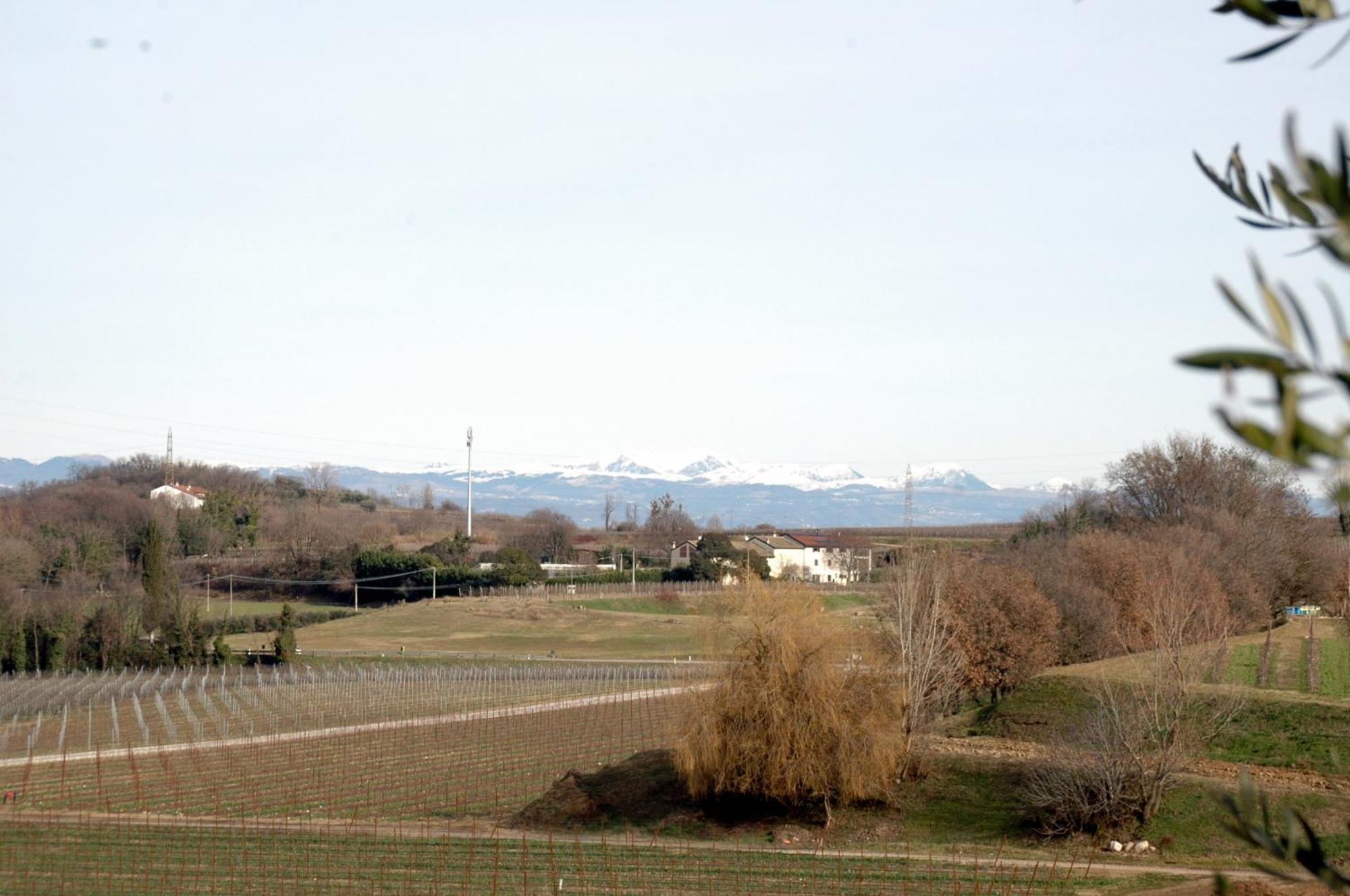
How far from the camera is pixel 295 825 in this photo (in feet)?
86.6

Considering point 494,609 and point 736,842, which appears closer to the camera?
point 736,842

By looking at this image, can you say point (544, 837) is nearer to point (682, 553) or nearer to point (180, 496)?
point (682, 553)

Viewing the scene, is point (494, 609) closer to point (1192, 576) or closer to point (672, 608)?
point (672, 608)

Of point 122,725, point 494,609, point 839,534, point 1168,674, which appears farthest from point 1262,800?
point 839,534

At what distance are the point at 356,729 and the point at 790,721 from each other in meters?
21.7

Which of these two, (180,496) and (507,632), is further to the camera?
→ (180,496)

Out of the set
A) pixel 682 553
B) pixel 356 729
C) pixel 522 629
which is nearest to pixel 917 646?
pixel 356 729

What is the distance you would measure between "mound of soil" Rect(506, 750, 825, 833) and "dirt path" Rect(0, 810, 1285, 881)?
83 cm

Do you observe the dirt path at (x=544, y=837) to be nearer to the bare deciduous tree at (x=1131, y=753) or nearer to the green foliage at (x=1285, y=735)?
the bare deciduous tree at (x=1131, y=753)

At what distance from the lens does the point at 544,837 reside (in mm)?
26078

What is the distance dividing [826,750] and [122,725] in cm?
2987

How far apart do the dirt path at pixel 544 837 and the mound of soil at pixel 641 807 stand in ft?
2.73

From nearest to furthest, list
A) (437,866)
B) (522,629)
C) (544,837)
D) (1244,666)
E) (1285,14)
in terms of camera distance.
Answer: (1285,14) < (437,866) < (544,837) < (1244,666) < (522,629)

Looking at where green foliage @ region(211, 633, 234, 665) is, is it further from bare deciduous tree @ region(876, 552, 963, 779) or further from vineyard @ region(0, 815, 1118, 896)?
bare deciduous tree @ region(876, 552, 963, 779)
